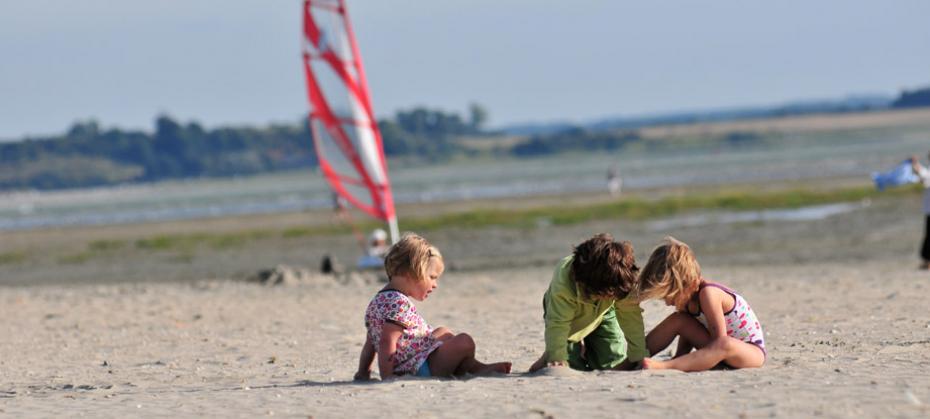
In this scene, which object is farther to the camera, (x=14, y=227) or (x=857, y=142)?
(x=857, y=142)

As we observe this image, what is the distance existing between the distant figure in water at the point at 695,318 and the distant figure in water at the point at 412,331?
879 mm

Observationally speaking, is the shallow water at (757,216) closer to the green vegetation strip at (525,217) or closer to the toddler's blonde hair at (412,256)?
the green vegetation strip at (525,217)

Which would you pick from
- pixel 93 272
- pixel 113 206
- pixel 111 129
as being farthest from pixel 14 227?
pixel 111 129

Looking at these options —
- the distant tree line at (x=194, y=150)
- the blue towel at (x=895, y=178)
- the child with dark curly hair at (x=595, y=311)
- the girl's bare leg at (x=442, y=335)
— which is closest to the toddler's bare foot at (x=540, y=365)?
the child with dark curly hair at (x=595, y=311)

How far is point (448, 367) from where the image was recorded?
6.83m

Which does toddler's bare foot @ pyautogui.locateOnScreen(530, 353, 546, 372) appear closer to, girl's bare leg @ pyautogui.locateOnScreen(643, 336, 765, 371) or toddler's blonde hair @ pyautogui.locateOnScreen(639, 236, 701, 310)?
girl's bare leg @ pyautogui.locateOnScreen(643, 336, 765, 371)

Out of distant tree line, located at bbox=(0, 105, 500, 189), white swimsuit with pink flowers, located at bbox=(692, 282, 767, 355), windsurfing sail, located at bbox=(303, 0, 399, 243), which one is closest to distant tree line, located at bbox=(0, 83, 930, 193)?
distant tree line, located at bbox=(0, 105, 500, 189)

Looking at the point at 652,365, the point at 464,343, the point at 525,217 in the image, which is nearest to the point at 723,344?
the point at 652,365

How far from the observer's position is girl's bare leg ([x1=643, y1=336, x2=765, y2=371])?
260 inches

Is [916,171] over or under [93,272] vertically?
over

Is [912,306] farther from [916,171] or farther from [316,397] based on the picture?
[316,397]

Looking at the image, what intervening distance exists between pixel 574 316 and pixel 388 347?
99 centimetres

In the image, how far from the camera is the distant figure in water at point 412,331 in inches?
264

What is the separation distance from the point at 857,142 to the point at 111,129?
61.1 m
